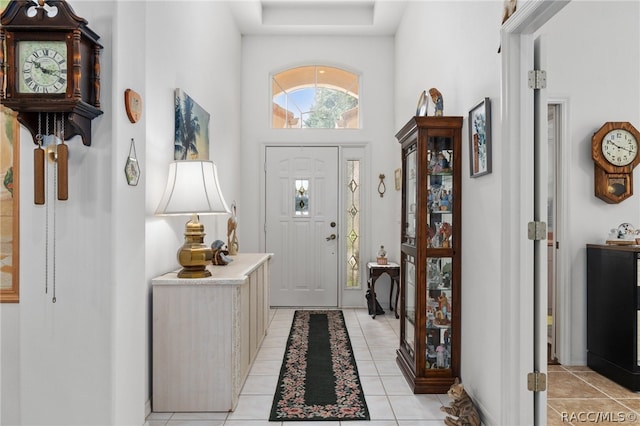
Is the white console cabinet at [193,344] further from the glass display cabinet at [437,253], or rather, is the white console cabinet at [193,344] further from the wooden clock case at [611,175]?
the wooden clock case at [611,175]

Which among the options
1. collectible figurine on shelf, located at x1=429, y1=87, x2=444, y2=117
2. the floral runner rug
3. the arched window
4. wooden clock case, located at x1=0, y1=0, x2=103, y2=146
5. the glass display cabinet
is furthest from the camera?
the arched window

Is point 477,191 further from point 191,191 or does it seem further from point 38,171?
point 38,171

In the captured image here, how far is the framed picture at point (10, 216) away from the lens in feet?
6.55

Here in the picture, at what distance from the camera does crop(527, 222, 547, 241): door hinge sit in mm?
2291

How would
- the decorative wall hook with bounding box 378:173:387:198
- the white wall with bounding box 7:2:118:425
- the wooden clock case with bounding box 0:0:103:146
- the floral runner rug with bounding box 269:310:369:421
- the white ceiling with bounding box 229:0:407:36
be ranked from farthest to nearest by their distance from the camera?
the decorative wall hook with bounding box 378:173:387:198 → the white ceiling with bounding box 229:0:407:36 → the floral runner rug with bounding box 269:310:369:421 → the white wall with bounding box 7:2:118:425 → the wooden clock case with bounding box 0:0:103:146

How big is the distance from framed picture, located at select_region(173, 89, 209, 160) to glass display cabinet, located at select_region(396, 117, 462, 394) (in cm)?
169

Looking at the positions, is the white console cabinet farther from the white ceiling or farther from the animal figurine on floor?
the white ceiling

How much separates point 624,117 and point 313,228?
11.5ft

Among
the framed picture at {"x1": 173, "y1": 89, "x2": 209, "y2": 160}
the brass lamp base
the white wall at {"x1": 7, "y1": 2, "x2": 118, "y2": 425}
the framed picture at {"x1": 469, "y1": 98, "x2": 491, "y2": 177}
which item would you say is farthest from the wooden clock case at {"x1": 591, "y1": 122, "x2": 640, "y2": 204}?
the white wall at {"x1": 7, "y1": 2, "x2": 118, "y2": 425}

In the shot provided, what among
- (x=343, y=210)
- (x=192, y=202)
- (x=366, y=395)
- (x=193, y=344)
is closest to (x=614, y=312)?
(x=366, y=395)

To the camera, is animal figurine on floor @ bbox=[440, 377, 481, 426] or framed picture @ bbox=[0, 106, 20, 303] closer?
framed picture @ bbox=[0, 106, 20, 303]

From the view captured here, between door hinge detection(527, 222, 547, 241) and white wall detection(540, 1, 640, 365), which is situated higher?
white wall detection(540, 1, 640, 365)

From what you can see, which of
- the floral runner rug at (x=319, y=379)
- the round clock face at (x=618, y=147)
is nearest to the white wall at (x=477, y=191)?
the floral runner rug at (x=319, y=379)

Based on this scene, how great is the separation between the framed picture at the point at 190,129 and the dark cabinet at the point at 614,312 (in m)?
3.23
